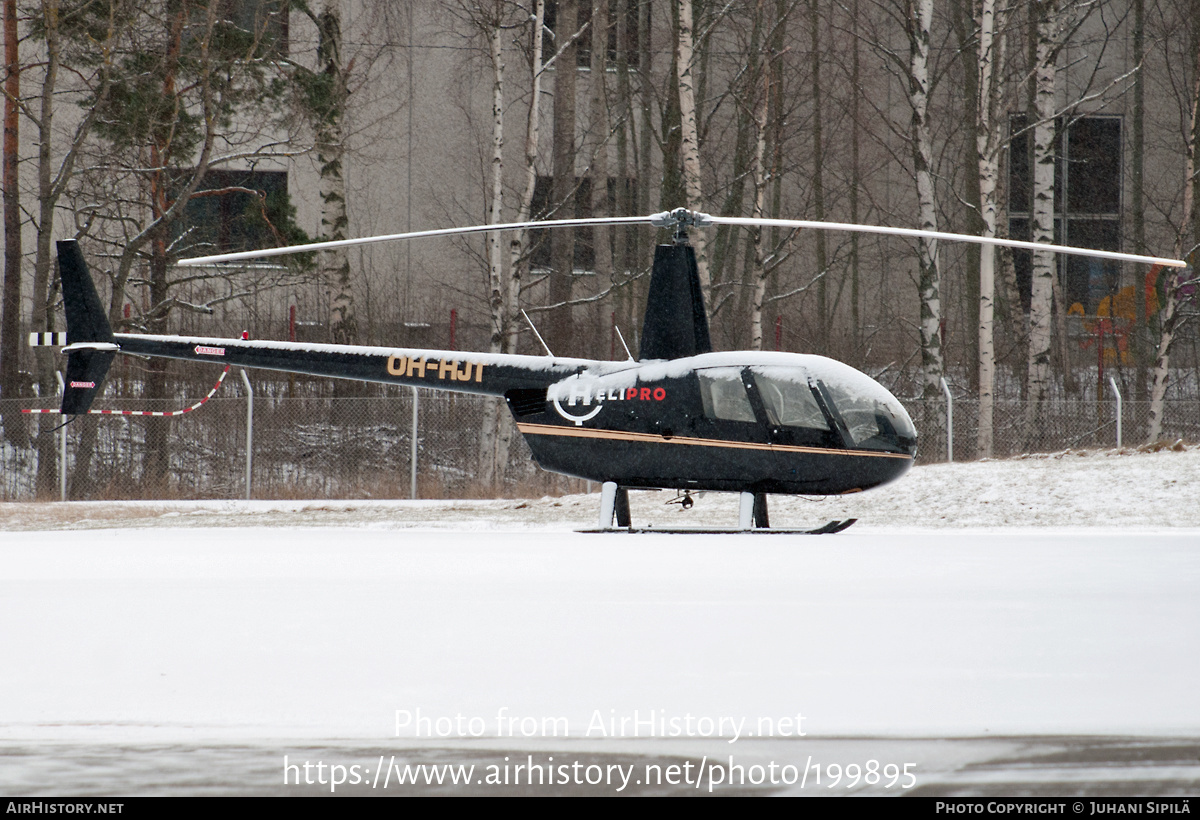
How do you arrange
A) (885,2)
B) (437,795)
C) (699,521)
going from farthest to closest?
(885,2) → (699,521) → (437,795)

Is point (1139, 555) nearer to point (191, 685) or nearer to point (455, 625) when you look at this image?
point (455, 625)

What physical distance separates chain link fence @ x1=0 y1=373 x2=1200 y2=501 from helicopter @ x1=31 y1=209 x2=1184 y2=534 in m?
7.94

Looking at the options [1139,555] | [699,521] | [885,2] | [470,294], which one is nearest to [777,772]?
[1139,555]

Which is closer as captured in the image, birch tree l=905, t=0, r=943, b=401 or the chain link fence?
birch tree l=905, t=0, r=943, b=401

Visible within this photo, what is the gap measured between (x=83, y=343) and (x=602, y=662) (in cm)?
838

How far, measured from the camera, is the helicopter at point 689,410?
8445 mm

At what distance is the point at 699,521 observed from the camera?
1283 centimetres

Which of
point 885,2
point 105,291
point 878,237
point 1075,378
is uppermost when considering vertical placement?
point 885,2

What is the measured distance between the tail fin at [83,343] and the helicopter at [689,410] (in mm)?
3164

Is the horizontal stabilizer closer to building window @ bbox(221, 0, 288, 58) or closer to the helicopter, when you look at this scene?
the helicopter

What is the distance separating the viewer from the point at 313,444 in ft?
64.1

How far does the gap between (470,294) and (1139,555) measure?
19.0m

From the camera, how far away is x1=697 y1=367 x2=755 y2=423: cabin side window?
8.52 meters

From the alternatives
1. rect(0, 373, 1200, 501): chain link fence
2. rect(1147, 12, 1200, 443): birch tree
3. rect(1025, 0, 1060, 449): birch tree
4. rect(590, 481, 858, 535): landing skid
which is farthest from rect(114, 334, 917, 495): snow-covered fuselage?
rect(1147, 12, 1200, 443): birch tree
